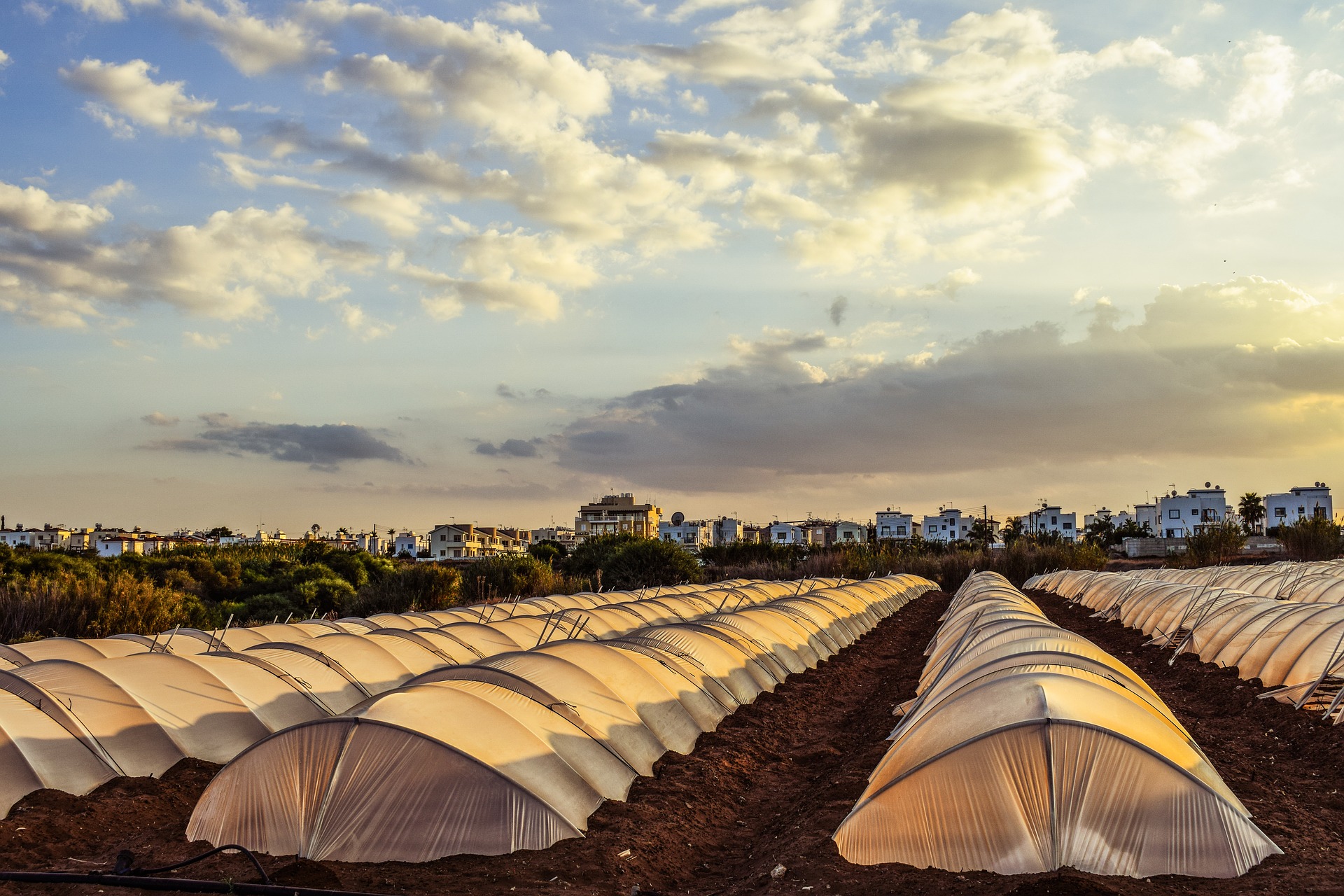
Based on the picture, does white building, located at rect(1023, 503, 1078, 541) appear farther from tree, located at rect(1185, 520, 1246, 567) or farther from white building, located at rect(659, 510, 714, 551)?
tree, located at rect(1185, 520, 1246, 567)

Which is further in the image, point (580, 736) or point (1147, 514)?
point (1147, 514)

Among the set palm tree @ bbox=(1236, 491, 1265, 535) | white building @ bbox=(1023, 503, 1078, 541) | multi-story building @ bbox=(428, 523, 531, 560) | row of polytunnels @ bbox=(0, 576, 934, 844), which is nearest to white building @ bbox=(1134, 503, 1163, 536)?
white building @ bbox=(1023, 503, 1078, 541)

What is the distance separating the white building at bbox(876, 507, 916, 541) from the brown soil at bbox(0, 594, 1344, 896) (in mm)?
154235

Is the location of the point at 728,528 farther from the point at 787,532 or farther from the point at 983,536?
the point at 983,536

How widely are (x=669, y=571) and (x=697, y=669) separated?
31.3 m

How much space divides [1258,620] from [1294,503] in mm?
130695

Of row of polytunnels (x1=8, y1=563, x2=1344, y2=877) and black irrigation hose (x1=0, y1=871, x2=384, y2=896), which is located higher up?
row of polytunnels (x1=8, y1=563, x2=1344, y2=877)

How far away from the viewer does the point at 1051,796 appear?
7.62m

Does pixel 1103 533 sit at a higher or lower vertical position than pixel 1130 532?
lower

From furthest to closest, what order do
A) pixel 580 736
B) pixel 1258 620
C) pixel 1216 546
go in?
1. pixel 1216 546
2. pixel 1258 620
3. pixel 580 736

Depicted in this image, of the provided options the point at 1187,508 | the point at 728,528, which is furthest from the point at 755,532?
the point at 1187,508

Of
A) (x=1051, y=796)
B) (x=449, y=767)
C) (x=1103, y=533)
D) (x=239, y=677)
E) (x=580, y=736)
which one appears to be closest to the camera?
(x=1051, y=796)

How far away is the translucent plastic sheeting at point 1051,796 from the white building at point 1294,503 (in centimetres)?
13723

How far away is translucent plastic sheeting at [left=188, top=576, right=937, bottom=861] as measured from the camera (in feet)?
28.1
